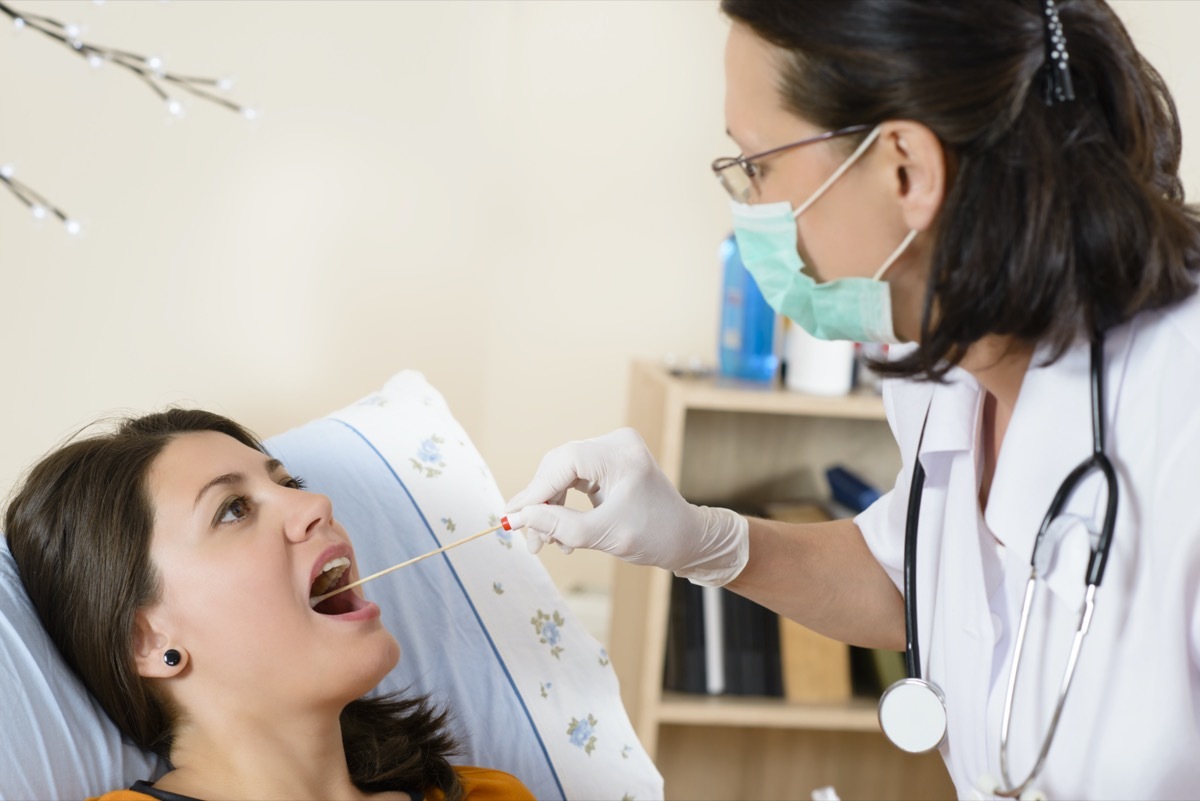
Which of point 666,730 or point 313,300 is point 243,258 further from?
point 666,730

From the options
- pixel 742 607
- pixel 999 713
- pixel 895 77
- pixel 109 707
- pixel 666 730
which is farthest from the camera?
pixel 666 730

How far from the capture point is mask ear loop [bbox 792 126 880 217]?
96cm

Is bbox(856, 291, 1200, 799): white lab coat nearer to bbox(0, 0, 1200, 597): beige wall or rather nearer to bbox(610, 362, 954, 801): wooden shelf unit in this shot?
bbox(610, 362, 954, 801): wooden shelf unit

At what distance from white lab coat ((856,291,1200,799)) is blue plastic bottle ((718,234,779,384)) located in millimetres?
968

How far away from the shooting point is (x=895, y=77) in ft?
3.00

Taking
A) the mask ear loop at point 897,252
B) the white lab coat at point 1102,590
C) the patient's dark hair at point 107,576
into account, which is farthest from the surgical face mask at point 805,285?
the patient's dark hair at point 107,576

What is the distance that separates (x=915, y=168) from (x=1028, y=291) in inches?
5.5

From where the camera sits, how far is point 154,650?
1.18 m

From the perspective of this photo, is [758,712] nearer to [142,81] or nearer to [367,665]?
[367,665]

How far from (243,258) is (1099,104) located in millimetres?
1668

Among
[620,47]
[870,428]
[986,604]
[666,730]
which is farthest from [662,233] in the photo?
[986,604]

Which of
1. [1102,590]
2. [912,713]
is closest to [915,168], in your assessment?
[1102,590]

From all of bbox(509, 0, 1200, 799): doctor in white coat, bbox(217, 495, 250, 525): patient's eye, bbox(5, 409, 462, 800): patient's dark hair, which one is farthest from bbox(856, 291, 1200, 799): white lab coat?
bbox(217, 495, 250, 525): patient's eye

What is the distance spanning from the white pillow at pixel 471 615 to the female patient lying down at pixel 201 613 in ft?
0.67
